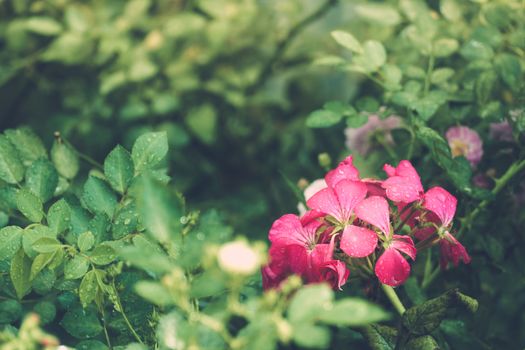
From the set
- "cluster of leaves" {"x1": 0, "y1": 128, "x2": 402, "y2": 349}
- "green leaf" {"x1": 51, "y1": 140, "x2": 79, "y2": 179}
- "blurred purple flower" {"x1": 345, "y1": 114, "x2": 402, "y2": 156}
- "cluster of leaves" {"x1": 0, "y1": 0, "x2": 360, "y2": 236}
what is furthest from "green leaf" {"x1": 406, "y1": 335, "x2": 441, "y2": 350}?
"cluster of leaves" {"x1": 0, "y1": 0, "x2": 360, "y2": 236}

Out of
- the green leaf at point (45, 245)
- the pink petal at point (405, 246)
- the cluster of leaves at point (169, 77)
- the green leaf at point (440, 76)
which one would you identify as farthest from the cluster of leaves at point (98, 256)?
the cluster of leaves at point (169, 77)

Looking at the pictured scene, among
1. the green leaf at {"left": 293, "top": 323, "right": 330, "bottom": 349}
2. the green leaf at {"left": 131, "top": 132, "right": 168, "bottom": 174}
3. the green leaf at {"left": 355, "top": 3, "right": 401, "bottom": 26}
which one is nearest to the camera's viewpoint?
the green leaf at {"left": 293, "top": 323, "right": 330, "bottom": 349}

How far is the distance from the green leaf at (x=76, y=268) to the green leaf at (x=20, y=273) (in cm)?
7

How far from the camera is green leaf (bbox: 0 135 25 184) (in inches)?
32.9

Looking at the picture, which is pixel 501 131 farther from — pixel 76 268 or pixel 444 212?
pixel 76 268

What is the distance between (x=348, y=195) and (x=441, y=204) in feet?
0.40

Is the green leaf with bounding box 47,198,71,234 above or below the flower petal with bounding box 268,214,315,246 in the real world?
above

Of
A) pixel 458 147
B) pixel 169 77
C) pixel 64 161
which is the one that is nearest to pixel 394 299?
pixel 458 147

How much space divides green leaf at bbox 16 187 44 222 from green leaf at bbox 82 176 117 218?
61 millimetres

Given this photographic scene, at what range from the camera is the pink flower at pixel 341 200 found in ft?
2.47

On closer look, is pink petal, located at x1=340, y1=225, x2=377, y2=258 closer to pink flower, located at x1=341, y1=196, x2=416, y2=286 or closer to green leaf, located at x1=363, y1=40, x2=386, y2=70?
pink flower, located at x1=341, y1=196, x2=416, y2=286

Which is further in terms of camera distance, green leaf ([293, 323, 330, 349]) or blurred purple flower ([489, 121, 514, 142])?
blurred purple flower ([489, 121, 514, 142])

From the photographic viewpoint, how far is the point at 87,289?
2.36ft

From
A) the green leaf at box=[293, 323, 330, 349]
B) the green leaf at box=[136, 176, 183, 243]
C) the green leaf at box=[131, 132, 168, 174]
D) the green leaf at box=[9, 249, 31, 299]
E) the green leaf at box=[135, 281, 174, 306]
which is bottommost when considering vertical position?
the green leaf at box=[9, 249, 31, 299]
